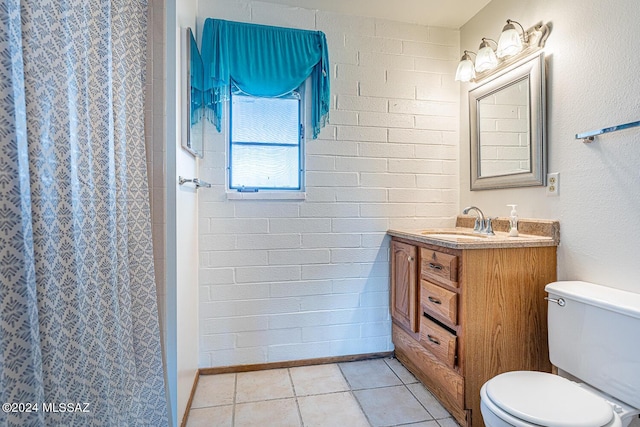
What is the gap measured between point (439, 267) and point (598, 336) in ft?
2.18

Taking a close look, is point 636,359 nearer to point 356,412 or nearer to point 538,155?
point 538,155

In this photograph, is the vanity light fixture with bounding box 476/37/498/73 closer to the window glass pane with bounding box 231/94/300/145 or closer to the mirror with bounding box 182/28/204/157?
the window glass pane with bounding box 231/94/300/145

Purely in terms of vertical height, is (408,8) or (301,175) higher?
(408,8)

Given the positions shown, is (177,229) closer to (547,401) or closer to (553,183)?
(547,401)

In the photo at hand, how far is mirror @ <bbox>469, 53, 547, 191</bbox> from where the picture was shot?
173 centimetres

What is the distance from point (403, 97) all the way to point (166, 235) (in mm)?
1815

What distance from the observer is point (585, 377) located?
1281 mm

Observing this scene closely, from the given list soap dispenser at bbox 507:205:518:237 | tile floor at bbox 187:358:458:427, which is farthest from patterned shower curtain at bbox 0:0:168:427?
soap dispenser at bbox 507:205:518:237

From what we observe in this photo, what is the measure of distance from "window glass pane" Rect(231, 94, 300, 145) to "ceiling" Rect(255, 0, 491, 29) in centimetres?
64

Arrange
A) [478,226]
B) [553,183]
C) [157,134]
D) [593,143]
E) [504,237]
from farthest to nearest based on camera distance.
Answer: [478,226]
[504,237]
[553,183]
[593,143]
[157,134]

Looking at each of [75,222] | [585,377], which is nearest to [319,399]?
[585,377]

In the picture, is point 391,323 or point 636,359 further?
point 391,323

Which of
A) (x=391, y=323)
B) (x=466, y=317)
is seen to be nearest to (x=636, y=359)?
(x=466, y=317)

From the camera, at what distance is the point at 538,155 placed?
5.66ft
